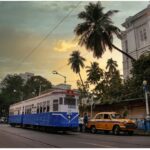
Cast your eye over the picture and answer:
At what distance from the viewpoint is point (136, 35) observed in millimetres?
56562

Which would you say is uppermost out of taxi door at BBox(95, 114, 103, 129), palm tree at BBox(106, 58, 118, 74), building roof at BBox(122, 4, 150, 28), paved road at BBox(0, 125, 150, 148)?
building roof at BBox(122, 4, 150, 28)

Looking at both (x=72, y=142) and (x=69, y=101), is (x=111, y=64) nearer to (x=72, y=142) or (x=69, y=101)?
(x=69, y=101)

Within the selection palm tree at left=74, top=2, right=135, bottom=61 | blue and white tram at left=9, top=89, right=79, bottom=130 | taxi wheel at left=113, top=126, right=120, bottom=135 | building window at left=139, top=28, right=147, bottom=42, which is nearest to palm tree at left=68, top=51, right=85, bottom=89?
building window at left=139, top=28, right=147, bottom=42

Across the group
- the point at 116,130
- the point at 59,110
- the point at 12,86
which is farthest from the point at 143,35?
the point at 12,86

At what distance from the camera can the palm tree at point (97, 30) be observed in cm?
3716

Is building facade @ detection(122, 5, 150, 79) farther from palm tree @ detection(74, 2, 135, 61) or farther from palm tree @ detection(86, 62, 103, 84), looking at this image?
palm tree @ detection(74, 2, 135, 61)

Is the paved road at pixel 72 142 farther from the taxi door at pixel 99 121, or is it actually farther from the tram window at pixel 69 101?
the taxi door at pixel 99 121

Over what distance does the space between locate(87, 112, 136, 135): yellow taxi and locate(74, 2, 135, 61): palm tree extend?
11.6 metres

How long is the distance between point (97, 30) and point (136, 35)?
69.7 feet

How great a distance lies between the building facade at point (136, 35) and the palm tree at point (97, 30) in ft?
50.2

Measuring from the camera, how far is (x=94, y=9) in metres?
37.9

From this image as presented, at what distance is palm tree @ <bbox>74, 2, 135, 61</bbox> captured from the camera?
37156 mm

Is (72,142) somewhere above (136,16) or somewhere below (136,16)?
below

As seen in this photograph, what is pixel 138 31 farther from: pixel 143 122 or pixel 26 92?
pixel 26 92
